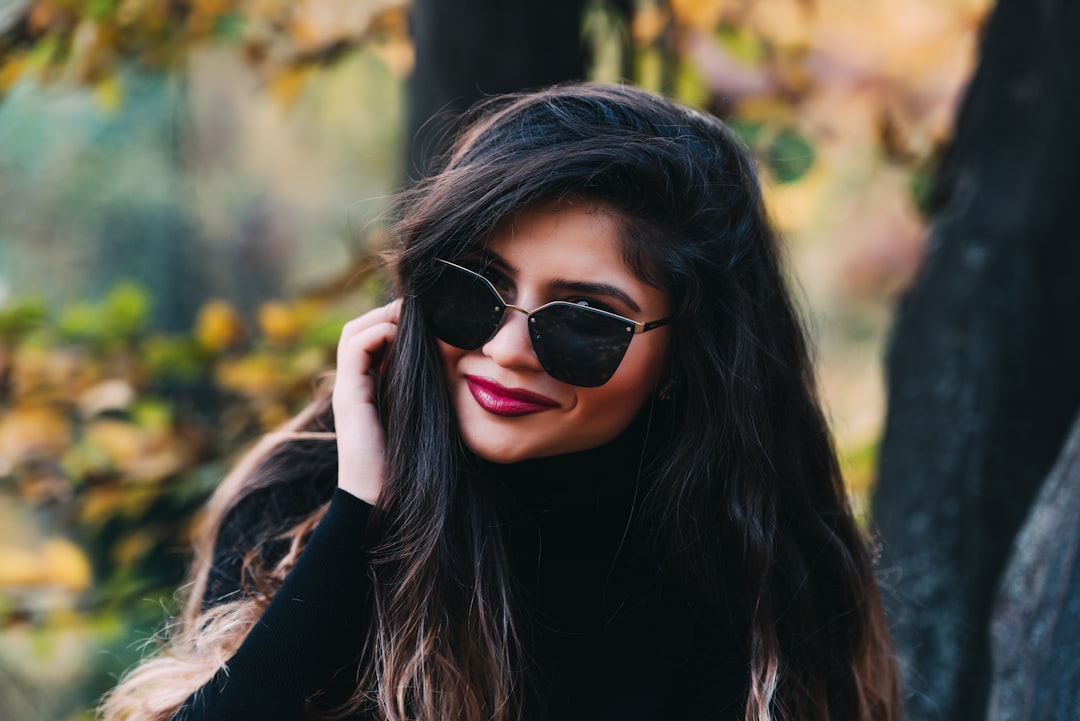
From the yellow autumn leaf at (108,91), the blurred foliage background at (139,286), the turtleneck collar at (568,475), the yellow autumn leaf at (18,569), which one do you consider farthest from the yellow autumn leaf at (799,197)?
the yellow autumn leaf at (18,569)

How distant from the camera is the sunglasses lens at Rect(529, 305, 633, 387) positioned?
1.68 m

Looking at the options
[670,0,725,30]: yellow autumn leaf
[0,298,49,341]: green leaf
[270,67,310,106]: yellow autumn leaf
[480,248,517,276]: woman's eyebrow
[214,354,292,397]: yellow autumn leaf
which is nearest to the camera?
[480,248,517,276]: woman's eyebrow

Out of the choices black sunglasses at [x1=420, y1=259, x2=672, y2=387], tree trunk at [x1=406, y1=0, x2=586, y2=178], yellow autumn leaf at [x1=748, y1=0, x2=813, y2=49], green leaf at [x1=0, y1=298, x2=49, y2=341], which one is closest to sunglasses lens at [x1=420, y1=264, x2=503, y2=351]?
black sunglasses at [x1=420, y1=259, x2=672, y2=387]

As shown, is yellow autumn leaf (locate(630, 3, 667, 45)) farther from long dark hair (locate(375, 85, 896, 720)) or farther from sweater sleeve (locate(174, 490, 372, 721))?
sweater sleeve (locate(174, 490, 372, 721))

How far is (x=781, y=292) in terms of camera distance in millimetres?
2047

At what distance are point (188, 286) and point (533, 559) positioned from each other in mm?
3487

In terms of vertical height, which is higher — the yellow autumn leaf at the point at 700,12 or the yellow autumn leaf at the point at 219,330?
the yellow autumn leaf at the point at 700,12

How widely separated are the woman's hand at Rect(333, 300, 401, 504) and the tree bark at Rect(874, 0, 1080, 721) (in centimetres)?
151

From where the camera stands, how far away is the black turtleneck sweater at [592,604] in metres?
1.92

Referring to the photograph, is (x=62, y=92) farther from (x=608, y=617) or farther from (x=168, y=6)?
(x=608, y=617)

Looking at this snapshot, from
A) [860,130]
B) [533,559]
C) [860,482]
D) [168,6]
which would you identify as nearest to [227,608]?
[533,559]

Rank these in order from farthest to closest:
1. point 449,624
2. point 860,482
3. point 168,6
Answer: point 860,482 < point 168,6 < point 449,624

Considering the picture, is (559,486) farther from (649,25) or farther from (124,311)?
(649,25)

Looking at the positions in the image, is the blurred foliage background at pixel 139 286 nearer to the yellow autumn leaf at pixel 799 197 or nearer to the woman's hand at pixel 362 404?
the yellow autumn leaf at pixel 799 197
